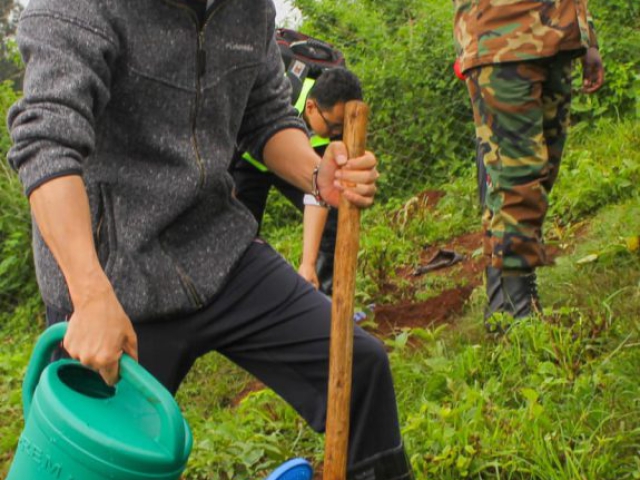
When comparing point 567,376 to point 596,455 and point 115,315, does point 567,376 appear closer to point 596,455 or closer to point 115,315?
point 596,455

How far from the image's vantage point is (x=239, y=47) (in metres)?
2.36

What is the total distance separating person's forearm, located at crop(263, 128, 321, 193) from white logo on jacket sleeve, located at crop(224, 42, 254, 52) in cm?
31

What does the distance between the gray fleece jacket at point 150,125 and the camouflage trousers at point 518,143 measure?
4.50ft

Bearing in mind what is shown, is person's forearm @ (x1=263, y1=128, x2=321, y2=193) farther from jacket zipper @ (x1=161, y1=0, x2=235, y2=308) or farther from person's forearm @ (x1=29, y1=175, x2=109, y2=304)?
person's forearm @ (x1=29, y1=175, x2=109, y2=304)

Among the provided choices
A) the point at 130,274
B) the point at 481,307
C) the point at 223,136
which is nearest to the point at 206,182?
the point at 223,136

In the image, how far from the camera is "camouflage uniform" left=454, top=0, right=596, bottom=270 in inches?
138

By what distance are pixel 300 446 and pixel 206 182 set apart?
1455 millimetres

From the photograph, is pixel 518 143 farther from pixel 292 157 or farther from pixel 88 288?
pixel 88 288

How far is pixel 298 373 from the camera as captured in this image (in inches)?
93.4

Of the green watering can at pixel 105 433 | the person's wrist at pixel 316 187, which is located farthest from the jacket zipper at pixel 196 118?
the green watering can at pixel 105 433

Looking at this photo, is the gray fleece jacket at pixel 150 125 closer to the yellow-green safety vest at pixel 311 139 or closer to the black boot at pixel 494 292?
the black boot at pixel 494 292

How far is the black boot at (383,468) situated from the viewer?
7.61 ft

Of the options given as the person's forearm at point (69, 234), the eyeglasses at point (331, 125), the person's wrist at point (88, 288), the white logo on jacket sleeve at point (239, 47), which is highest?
the white logo on jacket sleeve at point (239, 47)

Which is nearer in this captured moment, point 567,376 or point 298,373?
point 298,373
